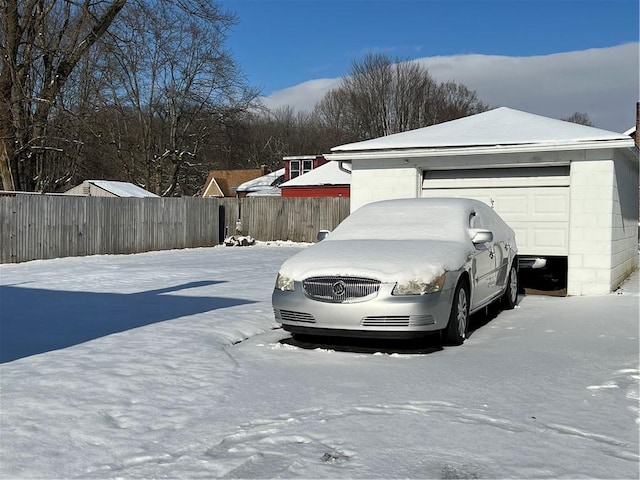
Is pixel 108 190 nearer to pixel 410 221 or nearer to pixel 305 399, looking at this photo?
pixel 410 221

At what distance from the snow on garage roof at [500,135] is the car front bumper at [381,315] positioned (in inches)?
211

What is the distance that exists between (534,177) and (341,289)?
6.27m

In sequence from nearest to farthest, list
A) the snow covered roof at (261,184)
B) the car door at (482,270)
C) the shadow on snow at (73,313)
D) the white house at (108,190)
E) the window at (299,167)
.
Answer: the shadow on snow at (73,313) < the car door at (482,270) < the white house at (108,190) < the window at (299,167) < the snow covered roof at (261,184)

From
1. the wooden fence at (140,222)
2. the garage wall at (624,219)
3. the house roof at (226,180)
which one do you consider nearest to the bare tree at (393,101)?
the house roof at (226,180)

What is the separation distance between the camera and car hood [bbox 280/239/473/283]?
6293mm

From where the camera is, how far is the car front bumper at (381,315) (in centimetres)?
615

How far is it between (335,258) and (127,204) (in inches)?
647

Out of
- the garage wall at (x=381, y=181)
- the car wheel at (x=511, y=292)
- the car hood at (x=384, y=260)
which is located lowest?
the car wheel at (x=511, y=292)

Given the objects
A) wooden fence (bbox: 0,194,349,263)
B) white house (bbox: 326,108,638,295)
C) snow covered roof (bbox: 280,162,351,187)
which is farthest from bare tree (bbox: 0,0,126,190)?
white house (bbox: 326,108,638,295)

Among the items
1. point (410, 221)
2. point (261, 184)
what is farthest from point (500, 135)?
point (261, 184)

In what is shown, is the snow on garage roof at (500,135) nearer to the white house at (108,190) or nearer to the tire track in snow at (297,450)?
the tire track in snow at (297,450)

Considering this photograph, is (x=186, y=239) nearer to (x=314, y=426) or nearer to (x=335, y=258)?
(x=335, y=258)

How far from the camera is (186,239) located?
80.0 feet

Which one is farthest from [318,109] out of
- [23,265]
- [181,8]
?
[23,265]
